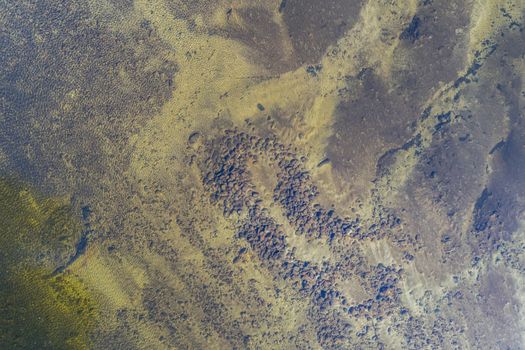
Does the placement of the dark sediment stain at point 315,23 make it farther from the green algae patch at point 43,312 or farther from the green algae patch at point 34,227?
the green algae patch at point 43,312

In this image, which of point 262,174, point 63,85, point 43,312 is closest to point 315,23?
point 262,174

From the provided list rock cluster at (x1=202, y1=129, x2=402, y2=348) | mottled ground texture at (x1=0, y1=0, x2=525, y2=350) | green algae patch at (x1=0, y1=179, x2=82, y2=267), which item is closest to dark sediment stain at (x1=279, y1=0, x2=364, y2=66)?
mottled ground texture at (x1=0, y1=0, x2=525, y2=350)

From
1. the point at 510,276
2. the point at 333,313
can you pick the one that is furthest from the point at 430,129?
Result: the point at 333,313

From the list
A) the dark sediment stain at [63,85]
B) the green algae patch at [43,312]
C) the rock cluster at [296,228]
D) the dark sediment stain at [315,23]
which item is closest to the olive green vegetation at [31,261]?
the green algae patch at [43,312]

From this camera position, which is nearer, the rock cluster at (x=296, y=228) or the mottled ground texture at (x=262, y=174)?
the mottled ground texture at (x=262, y=174)

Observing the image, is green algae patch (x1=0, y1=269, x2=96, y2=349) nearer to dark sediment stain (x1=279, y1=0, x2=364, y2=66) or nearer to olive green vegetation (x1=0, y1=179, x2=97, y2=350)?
olive green vegetation (x1=0, y1=179, x2=97, y2=350)

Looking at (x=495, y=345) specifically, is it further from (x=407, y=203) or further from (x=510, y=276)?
(x=407, y=203)
